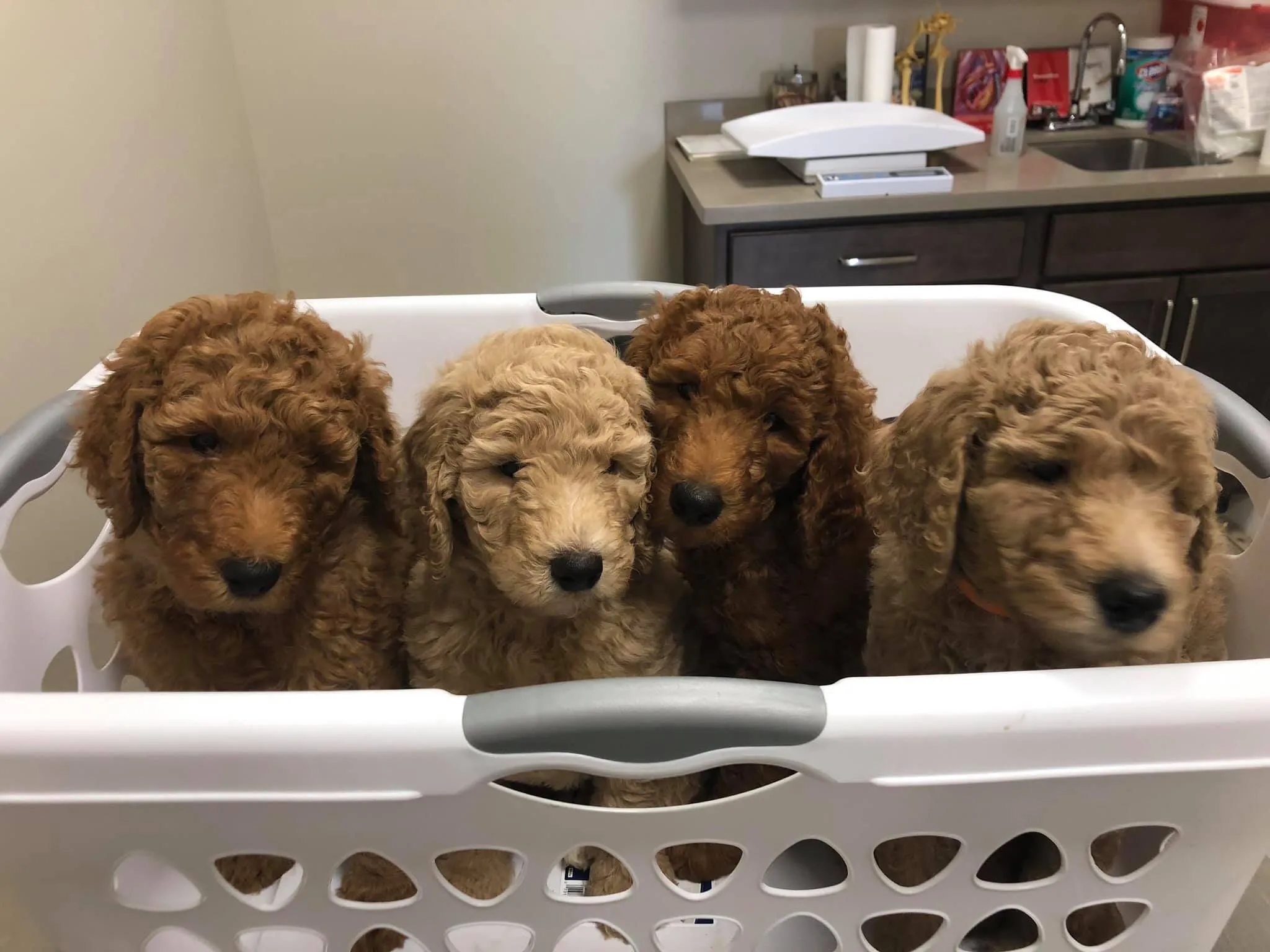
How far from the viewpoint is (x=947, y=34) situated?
2.61m

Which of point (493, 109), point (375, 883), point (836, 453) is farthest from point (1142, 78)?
point (375, 883)

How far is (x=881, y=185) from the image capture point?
6.99ft

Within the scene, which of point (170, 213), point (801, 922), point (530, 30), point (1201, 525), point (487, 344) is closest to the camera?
point (1201, 525)

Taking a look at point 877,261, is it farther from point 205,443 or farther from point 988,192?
point 205,443

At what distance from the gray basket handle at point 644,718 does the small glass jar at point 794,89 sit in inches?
88.8

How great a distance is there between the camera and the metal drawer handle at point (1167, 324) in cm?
229

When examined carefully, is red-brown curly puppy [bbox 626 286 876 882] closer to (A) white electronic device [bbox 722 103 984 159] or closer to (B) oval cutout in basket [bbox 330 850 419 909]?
(B) oval cutout in basket [bbox 330 850 419 909]

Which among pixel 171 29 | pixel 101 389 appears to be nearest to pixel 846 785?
pixel 101 389

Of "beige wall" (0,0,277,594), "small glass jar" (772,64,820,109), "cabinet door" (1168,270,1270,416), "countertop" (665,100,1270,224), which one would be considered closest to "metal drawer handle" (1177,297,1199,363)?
"cabinet door" (1168,270,1270,416)

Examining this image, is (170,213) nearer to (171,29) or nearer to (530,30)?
(171,29)

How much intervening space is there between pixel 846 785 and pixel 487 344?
1.93 feet

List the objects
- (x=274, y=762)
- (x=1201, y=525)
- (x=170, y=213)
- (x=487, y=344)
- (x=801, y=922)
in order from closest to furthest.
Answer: (x=274, y=762) → (x=1201, y=525) → (x=487, y=344) → (x=801, y=922) → (x=170, y=213)

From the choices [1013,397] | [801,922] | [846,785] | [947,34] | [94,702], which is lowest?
[801,922]

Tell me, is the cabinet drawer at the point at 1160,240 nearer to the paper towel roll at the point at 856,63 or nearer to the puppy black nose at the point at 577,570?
the paper towel roll at the point at 856,63
